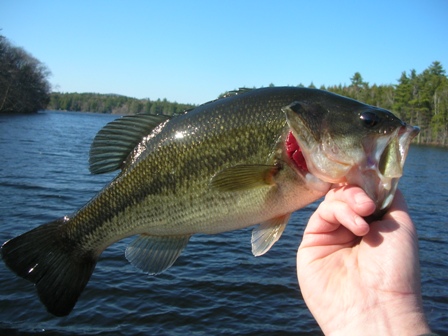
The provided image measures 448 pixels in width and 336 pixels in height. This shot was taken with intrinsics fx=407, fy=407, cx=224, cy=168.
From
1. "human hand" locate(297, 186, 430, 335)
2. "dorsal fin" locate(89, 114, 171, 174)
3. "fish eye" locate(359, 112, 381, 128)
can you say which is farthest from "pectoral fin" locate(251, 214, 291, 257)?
"dorsal fin" locate(89, 114, 171, 174)

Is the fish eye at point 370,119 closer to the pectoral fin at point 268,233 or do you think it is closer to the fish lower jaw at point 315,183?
the fish lower jaw at point 315,183

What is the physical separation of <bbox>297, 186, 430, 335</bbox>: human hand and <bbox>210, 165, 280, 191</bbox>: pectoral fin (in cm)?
45

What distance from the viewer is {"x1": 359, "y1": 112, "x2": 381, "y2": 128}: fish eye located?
277cm

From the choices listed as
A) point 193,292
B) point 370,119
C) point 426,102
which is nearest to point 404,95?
point 426,102

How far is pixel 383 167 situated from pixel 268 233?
3.43 ft

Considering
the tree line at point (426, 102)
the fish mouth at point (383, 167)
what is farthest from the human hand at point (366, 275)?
the tree line at point (426, 102)

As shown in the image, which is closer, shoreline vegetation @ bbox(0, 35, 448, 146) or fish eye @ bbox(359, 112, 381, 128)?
fish eye @ bbox(359, 112, 381, 128)

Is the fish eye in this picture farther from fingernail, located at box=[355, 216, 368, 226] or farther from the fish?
fingernail, located at box=[355, 216, 368, 226]

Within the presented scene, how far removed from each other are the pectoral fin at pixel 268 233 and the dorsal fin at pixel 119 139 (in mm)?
1215

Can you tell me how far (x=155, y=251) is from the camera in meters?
3.42

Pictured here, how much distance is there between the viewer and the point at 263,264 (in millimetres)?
12023

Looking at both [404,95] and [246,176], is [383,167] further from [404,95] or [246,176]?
[404,95]

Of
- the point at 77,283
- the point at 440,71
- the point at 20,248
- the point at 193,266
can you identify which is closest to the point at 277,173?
the point at 77,283

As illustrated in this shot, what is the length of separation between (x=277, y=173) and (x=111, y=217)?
1432 mm
